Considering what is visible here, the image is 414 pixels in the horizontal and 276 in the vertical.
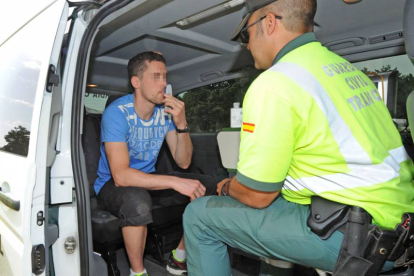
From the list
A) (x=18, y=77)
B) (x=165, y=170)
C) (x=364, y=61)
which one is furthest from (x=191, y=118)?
(x=18, y=77)

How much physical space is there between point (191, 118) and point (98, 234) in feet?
6.46

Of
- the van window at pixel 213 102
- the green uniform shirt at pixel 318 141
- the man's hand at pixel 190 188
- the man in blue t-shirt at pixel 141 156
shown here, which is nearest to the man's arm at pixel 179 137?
the man in blue t-shirt at pixel 141 156

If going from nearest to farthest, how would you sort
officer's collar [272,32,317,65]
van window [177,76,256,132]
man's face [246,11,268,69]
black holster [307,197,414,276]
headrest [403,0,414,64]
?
headrest [403,0,414,64], black holster [307,197,414,276], officer's collar [272,32,317,65], man's face [246,11,268,69], van window [177,76,256,132]

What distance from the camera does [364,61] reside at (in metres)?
2.63

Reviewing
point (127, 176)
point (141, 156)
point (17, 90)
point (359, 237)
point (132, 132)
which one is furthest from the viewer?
point (141, 156)

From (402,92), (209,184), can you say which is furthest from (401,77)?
(209,184)

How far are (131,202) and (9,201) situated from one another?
2.38ft

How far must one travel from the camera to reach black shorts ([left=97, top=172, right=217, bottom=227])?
217cm

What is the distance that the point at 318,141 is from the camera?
4.09 feet

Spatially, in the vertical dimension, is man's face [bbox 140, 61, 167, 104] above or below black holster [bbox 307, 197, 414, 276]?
above

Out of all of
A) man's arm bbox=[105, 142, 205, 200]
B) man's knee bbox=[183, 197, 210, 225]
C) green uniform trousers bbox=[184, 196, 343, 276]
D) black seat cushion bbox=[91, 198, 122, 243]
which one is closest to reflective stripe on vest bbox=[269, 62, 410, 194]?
green uniform trousers bbox=[184, 196, 343, 276]

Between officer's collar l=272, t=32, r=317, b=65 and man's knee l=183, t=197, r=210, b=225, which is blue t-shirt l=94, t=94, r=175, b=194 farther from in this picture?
officer's collar l=272, t=32, r=317, b=65

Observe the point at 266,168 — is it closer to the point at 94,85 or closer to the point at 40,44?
the point at 40,44

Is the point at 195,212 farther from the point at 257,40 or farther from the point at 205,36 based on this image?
the point at 205,36
